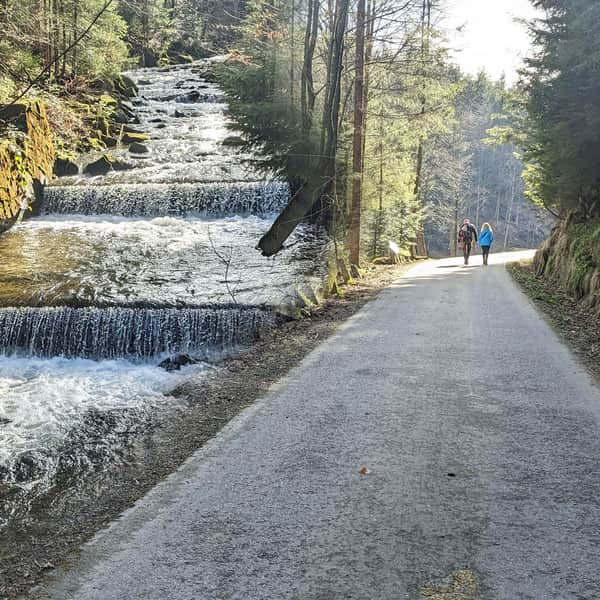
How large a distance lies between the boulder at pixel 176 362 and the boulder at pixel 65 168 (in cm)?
1571

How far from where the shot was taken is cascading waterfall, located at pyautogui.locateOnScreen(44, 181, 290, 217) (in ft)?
59.8

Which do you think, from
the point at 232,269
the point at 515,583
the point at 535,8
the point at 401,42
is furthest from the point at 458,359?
the point at 535,8

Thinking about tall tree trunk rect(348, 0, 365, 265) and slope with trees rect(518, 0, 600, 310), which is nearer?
slope with trees rect(518, 0, 600, 310)

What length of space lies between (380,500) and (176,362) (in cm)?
531

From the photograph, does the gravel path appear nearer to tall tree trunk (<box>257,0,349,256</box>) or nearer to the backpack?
tall tree trunk (<box>257,0,349,256</box>)

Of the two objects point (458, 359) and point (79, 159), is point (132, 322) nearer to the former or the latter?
point (458, 359)

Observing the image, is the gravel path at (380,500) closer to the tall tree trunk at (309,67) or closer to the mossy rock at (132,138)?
the tall tree trunk at (309,67)

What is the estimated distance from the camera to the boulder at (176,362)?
817 cm

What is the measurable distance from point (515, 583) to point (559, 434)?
2.26m

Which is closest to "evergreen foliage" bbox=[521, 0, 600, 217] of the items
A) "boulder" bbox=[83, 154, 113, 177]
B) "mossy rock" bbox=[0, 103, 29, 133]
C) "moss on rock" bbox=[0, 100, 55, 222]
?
"moss on rock" bbox=[0, 100, 55, 222]

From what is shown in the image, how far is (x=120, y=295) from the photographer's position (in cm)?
1031

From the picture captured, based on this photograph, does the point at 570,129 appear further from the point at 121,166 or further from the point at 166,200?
the point at 121,166

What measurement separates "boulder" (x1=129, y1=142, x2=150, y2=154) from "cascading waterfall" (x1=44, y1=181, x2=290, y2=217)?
5.33 meters

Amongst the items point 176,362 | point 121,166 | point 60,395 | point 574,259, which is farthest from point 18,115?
point 574,259
